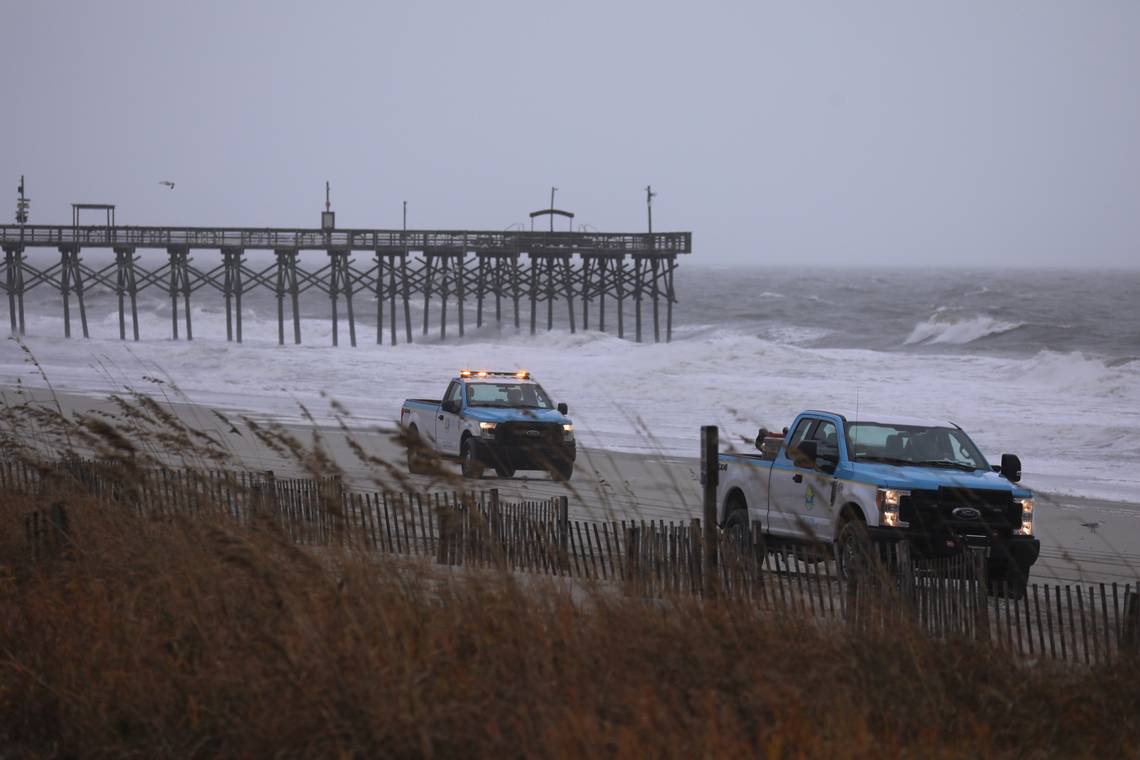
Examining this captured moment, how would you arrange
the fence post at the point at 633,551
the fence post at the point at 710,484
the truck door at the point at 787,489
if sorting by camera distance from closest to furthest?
the fence post at the point at 633,551
the fence post at the point at 710,484
the truck door at the point at 787,489

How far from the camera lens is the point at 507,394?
20.1m

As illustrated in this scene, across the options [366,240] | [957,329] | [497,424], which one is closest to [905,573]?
[497,424]

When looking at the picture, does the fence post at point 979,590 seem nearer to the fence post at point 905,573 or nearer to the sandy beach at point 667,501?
the fence post at point 905,573

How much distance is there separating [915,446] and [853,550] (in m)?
3.14

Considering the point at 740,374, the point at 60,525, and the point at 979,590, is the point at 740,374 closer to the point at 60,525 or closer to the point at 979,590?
the point at 979,590

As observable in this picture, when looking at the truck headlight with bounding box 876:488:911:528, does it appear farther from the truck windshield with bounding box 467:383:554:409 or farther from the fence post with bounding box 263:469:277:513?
the truck windshield with bounding box 467:383:554:409

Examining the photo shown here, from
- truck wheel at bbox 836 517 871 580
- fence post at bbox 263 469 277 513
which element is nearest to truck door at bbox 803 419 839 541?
truck wheel at bbox 836 517 871 580

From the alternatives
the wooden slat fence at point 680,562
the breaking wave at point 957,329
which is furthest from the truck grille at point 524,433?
the breaking wave at point 957,329

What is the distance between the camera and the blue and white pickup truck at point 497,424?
1836 cm

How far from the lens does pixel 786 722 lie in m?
4.78

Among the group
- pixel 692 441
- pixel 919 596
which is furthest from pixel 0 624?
pixel 692 441

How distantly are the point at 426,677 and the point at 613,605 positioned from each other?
1188 millimetres

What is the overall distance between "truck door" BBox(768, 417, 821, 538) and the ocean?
3.13ft

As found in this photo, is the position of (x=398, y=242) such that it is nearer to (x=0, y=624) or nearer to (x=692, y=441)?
(x=692, y=441)
